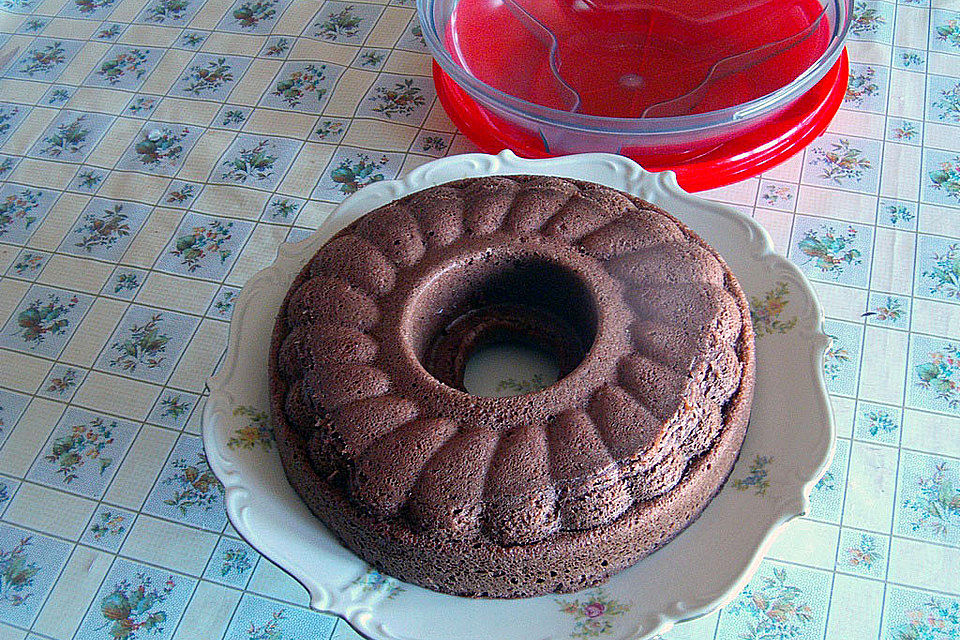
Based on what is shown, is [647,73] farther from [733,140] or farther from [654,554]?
[654,554]

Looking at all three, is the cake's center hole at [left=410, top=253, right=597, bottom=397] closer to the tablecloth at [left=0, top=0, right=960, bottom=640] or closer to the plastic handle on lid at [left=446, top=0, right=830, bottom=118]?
the tablecloth at [left=0, top=0, right=960, bottom=640]

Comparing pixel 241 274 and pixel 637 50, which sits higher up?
pixel 637 50

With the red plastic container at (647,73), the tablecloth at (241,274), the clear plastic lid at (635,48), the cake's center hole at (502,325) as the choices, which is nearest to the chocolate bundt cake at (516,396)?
the cake's center hole at (502,325)

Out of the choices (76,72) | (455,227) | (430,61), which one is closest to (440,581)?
(455,227)

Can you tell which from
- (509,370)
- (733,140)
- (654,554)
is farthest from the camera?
(733,140)

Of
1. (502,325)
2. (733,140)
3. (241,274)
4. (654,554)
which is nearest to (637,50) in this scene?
(733,140)

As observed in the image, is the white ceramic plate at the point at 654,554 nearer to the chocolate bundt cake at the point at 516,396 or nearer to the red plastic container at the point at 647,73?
the chocolate bundt cake at the point at 516,396

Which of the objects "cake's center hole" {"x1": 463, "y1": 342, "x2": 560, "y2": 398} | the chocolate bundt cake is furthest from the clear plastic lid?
"cake's center hole" {"x1": 463, "y1": 342, "x2": 560, "y2": 398}
